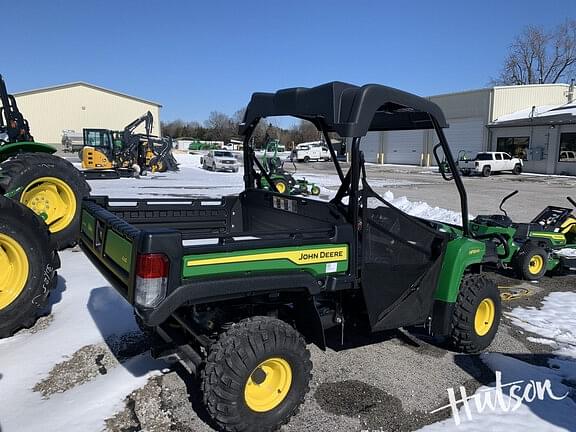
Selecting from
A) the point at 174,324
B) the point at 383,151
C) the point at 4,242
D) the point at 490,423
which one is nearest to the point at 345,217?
the point at 174,324

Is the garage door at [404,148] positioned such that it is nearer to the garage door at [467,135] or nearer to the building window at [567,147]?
the garage door at [467,135]

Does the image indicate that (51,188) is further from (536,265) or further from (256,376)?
(536,265)

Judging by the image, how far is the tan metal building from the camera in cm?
5303

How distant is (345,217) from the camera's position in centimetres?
353

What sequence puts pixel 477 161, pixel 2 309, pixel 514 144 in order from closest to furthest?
1. pixel 2 309
2. pixel 477 161
3. pixel 514 144

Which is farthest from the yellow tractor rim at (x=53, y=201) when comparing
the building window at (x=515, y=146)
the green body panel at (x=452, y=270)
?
the building window at (x=515, y=146)

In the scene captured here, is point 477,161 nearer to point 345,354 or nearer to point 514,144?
point 514,144

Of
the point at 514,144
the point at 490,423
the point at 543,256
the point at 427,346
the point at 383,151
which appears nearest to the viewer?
the point at 490,423

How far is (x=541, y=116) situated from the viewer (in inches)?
1310

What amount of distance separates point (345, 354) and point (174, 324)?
1.57 metres

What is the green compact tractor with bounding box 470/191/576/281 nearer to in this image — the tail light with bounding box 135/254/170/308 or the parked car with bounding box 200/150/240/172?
the tail light with bounding box 135/254/170/308

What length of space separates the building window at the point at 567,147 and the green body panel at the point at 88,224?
33439 mm

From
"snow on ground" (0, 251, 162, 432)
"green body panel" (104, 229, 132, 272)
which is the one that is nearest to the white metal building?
"snow on ground" (0, 251, 162, 432)

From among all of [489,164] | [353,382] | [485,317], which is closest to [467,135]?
[489,164]
